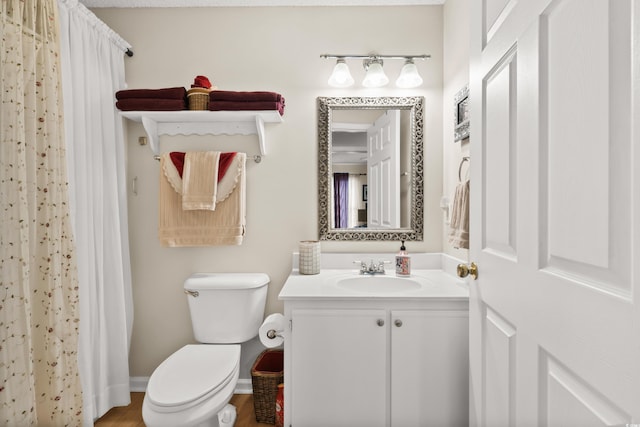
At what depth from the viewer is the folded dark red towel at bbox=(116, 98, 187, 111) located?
1766 mm

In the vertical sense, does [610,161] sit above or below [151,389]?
above

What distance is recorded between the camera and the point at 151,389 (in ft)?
4.42

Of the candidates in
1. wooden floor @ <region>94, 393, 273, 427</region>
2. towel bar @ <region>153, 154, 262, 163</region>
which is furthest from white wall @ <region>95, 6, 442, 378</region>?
wooden floor @ <region>94, 393, 273, 427</region>

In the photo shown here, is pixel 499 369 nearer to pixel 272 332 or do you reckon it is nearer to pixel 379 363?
pixel 379 363

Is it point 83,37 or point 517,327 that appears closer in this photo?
point 517,327

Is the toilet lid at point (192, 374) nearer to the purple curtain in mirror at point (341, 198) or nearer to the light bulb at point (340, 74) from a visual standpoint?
the purple curtain in mirror at point (341, 198)

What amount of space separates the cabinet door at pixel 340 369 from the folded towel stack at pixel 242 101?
3.58 ft

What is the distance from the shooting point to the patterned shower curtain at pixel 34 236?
1.13 metres

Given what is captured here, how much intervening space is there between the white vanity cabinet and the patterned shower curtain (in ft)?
2.96

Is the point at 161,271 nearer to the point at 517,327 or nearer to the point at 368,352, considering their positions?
the point at 368,352

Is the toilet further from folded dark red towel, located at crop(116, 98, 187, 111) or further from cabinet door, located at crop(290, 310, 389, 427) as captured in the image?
folded dark red towel, located at crop(116, 98, 187, 111)

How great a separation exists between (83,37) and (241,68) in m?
0.78

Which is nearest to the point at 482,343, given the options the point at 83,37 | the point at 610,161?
the point at 610,161

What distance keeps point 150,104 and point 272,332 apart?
1.33m
